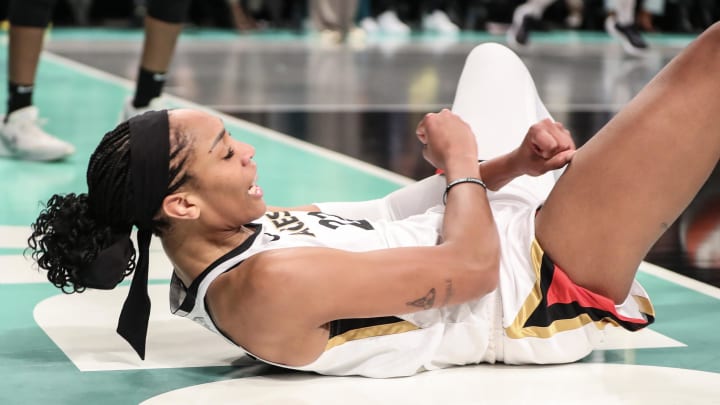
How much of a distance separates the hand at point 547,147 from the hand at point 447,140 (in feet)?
0.33

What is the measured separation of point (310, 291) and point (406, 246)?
0.26m

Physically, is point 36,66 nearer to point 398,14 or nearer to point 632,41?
point 632,41

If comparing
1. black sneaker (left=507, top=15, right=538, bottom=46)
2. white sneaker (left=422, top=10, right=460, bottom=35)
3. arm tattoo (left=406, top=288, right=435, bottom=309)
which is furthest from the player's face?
white sneaker (left=422, top=10, right=460, bottom=35)

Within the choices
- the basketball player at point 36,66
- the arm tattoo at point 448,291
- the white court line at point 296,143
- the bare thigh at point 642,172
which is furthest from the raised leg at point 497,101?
the basketball player at point 36,66

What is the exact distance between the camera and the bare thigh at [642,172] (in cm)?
217

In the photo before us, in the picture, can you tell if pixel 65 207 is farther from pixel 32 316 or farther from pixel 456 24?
pixel 456 24

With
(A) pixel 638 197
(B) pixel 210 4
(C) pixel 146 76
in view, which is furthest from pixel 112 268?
(B) pixel 210 4

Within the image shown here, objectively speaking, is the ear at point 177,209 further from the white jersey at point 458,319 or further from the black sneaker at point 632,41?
the black sneaker at point 632,41

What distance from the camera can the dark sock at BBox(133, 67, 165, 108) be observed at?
16.0 feet

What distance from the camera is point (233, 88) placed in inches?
297

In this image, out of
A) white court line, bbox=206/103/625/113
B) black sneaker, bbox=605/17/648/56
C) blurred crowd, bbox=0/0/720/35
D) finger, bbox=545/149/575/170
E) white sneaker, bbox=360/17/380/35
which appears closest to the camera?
finger, bbox=545/149/575/170

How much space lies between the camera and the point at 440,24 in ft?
46.0

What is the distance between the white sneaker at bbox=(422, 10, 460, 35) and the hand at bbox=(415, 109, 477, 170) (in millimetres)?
11526

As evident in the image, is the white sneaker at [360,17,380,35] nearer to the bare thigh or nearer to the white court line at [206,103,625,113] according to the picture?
the white court line at [206,103,625,113]
